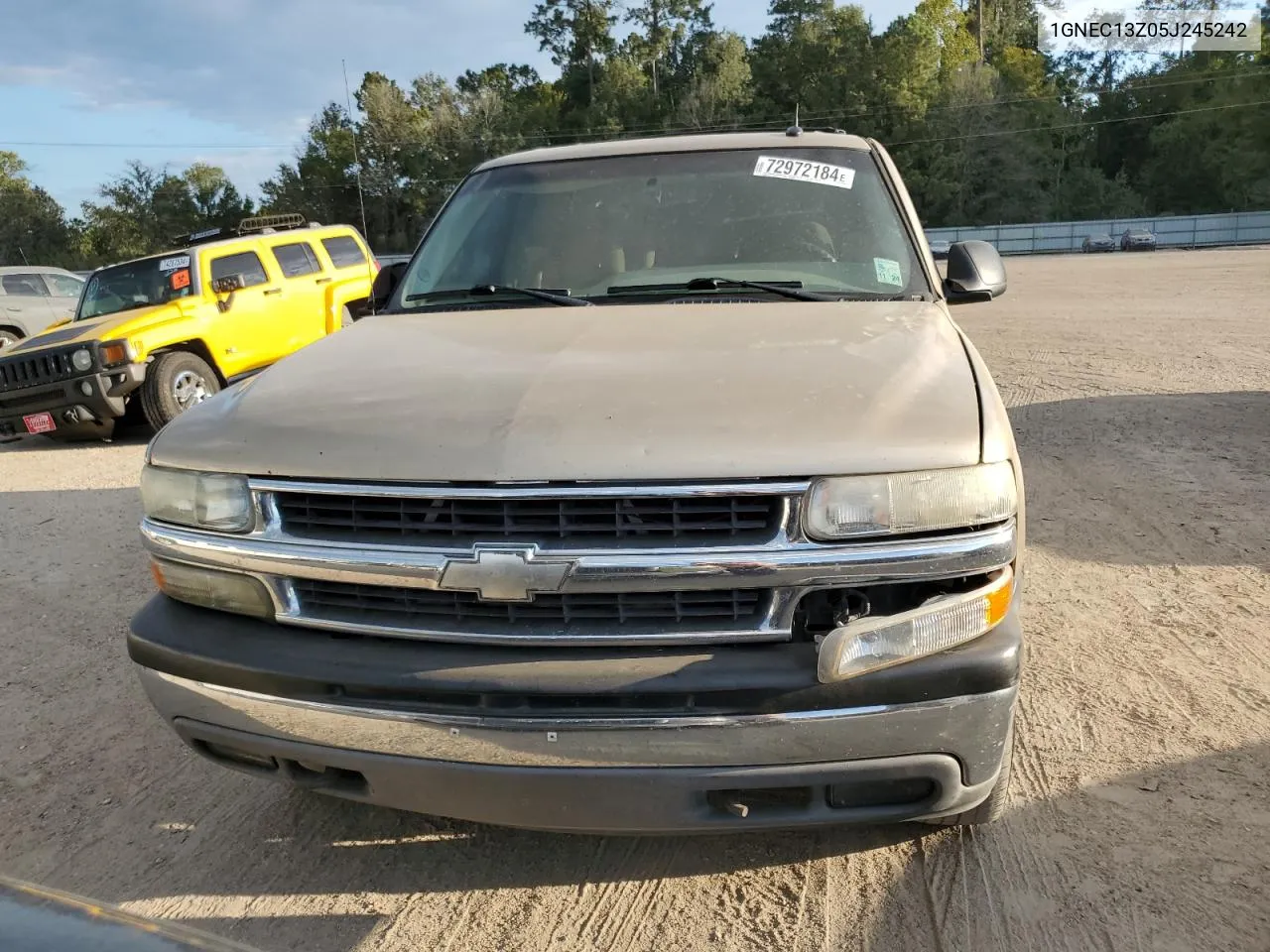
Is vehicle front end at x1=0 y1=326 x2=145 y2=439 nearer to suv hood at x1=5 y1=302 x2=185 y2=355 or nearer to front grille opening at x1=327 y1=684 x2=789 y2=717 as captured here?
suv hood at x1=5 y1=302 x2=185 y2=355

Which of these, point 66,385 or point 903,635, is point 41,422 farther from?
point 903,635

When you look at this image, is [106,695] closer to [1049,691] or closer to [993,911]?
[993,911]

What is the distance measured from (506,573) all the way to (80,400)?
Result: 829cm

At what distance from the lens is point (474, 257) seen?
3.54 meters

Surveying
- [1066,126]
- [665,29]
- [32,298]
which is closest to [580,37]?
[665,29]

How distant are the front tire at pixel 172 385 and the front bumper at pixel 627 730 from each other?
24.4ft

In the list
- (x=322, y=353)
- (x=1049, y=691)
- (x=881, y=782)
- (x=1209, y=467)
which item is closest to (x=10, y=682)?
(x=322, y=353)

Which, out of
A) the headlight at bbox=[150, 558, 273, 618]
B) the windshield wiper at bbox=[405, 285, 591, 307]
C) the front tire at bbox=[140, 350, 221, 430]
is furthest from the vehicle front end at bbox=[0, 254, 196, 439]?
the headlight at bbox=[150, 558, 273, 618]

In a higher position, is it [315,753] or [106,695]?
[315,753]

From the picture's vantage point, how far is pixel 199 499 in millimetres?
2293

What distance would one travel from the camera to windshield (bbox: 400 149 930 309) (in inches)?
126

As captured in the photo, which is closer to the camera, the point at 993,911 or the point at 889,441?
the point at 889,441

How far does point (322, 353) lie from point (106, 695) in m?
1.87

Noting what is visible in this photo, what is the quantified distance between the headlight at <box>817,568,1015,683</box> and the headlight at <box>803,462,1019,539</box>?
0.55ft
